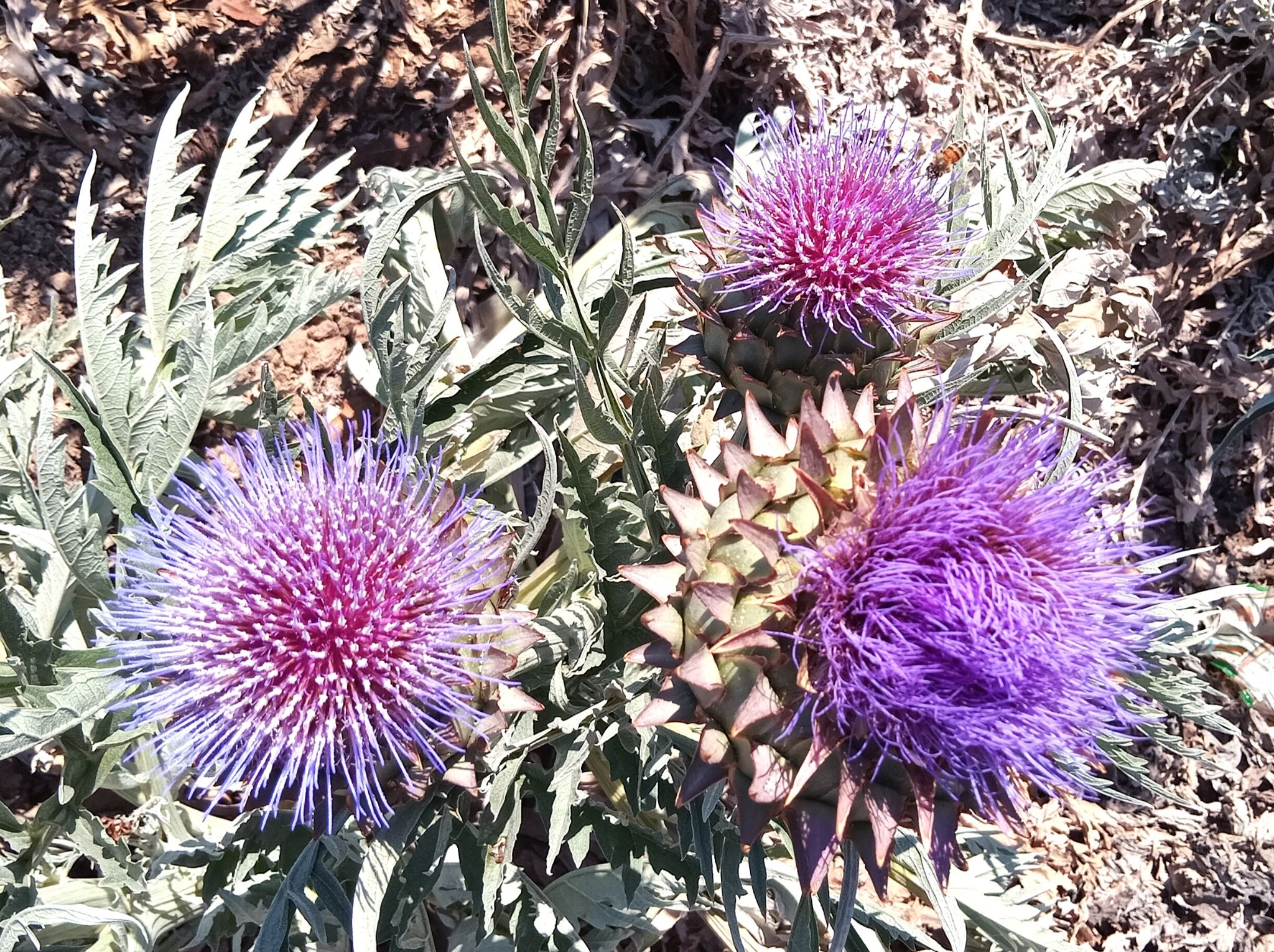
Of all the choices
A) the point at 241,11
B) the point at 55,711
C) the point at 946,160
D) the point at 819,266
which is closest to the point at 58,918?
the point at 55,711

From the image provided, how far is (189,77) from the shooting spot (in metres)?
2.12

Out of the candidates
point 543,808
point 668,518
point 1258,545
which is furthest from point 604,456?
point 1258,545

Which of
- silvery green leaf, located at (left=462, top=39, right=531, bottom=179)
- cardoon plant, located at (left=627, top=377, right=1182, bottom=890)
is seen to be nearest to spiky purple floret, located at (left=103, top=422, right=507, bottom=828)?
cardoon plant, located at (left=627, top=377, right=1182, bottom=890)

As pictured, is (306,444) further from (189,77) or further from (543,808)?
(189,77)

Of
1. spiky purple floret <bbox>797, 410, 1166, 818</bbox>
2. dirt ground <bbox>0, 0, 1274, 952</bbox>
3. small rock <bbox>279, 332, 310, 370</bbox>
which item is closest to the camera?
spiky purple floret <bbox>797, 410, 1166, 818</bbox>

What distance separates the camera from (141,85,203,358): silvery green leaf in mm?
1591

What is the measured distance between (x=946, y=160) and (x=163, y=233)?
1.62 meters

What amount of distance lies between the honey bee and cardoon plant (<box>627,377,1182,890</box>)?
1083 millimetres

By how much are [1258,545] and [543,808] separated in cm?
200

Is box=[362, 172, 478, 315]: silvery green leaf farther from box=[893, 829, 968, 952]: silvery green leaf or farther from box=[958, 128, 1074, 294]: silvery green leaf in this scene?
box=[893, 829, 968, 952]: silvery green leaf

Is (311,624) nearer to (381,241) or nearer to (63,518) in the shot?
(63,518)

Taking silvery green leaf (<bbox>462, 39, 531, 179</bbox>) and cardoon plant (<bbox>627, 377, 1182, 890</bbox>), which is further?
silvery green leaf (<bbox>462, 39, 531, 179</bbox>)

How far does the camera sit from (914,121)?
8.04ft

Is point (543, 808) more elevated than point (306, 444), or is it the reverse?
point (306, 444)
